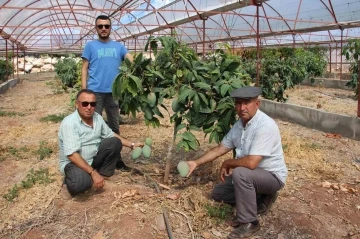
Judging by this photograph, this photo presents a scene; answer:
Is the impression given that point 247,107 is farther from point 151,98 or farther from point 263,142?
point 151,98

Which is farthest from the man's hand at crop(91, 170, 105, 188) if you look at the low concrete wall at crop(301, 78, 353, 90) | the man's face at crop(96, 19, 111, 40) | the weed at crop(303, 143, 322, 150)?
the low concrete wall at crop(301, 78, 353, 90)

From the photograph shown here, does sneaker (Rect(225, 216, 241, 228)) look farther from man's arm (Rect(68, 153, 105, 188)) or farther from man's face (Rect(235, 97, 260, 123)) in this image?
man's arm (Rect(68, 153, 105, 188))

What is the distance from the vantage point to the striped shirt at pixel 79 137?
307cm

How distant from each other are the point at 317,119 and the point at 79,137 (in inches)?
176

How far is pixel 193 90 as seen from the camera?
3.13m

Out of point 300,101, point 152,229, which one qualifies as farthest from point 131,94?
point 300,101

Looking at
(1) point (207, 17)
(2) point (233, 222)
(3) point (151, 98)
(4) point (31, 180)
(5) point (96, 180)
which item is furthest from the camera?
(1) point (207, 17)

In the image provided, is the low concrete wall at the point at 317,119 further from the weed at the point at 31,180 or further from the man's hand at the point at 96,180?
the weed at the point at 31,180

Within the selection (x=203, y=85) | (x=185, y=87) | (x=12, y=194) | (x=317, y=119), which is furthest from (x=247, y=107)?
(x=317, y=119)

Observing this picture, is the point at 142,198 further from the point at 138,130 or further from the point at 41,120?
the point at 41,120

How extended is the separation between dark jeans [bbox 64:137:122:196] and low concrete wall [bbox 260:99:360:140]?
12.3ft

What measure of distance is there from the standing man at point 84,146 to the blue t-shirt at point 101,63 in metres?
0.71

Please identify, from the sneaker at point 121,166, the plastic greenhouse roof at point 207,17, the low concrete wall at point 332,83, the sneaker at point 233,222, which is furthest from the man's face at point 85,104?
the low concrete wall at point 332,83

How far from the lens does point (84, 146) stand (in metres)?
3.27
